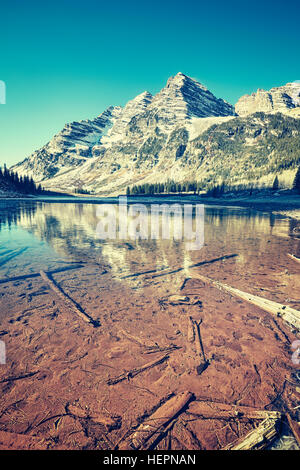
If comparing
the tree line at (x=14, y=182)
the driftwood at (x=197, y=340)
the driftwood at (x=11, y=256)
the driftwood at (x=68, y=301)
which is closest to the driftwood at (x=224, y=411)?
the driftwood at (x=197, y=340)

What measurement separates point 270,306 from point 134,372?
18.1ft

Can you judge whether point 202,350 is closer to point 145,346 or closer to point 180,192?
point 145,346

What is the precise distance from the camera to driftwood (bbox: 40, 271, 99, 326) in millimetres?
7051

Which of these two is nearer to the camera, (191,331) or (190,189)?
(191,331)

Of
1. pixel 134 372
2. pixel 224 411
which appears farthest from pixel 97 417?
pixel 224 411

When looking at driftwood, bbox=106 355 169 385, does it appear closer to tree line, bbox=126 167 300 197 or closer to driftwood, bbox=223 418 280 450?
driftwood, bbox=223 418 280 450

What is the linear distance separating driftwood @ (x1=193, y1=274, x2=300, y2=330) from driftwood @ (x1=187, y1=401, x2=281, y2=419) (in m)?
3.68

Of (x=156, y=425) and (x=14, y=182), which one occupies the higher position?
(x=14, y=182)

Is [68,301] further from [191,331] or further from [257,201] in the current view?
[257,201]

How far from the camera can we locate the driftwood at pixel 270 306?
6.98 metres

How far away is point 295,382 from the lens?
4.73m

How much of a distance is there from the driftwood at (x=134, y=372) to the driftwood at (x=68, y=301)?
86.8 inches

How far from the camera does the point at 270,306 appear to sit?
7.79 meters

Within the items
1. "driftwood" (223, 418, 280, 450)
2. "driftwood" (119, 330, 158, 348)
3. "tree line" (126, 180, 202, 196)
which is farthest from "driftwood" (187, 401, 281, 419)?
"tree line" (126, 180, 202, 196)
